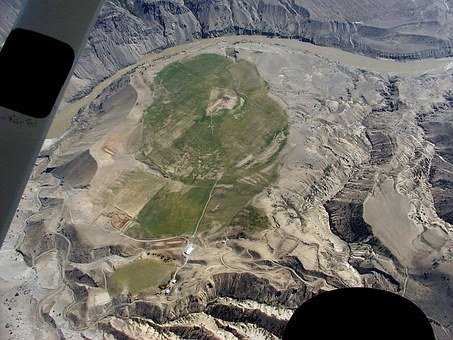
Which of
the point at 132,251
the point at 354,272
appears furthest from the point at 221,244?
the point at 354,272

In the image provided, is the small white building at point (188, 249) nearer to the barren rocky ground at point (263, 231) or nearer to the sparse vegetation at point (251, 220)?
the barren rocky ground at point (263, 231)

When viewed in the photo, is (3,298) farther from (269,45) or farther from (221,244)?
(269,45)

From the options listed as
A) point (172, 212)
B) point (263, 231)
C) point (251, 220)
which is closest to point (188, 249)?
point (172, 212)

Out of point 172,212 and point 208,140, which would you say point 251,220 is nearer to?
point 172,212

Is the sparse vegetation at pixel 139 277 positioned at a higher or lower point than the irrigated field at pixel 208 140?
lower

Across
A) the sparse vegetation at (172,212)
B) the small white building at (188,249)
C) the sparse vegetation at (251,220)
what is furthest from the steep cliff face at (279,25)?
the small white building at (188,249)

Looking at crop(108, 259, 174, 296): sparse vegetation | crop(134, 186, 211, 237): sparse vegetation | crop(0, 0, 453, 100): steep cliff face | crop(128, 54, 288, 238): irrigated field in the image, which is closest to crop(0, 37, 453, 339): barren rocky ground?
crop(108, 259, 174, 296): sparse vegetation
